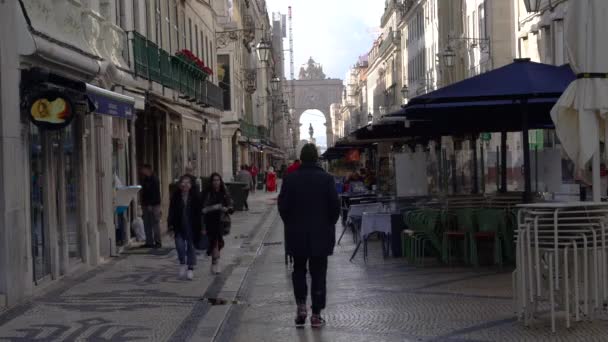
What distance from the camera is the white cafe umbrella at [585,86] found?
10.8 meters

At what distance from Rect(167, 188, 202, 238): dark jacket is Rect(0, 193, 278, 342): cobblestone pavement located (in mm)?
755

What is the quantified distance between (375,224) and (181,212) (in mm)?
3636

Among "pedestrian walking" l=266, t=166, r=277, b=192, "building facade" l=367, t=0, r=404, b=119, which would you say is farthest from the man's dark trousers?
"building facade" l=367, t=0, r=404, b=119

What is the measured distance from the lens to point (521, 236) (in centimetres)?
987

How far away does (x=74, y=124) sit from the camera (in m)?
17.3

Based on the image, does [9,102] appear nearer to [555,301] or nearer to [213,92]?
[555,301]

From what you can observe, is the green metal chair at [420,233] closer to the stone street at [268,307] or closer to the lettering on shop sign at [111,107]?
the stone street at [268,307]

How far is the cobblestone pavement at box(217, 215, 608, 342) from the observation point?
9953 mm

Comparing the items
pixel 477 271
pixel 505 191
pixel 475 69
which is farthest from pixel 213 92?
pixel 477 271

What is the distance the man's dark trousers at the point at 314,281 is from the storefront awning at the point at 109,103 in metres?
5.52

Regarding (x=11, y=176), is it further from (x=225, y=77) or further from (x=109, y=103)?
(x=225, y=77)

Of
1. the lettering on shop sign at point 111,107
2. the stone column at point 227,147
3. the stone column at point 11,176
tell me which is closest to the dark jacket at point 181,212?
the lettering on shop sign at point 111,107

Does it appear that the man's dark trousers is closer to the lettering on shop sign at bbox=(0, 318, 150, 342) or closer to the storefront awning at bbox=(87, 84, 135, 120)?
the lettering on shop sign at bbox=(0, 318, 150, 342)

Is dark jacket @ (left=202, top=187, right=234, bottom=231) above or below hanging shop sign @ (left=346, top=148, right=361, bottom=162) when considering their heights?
below
